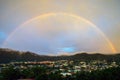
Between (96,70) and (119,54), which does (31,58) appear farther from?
→ (119,54)

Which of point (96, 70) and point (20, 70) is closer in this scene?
point (20, 70)

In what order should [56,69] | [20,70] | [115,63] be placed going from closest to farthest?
[20,70] → [56,69] → [115,63]

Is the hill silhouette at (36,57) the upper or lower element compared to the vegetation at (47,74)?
upper

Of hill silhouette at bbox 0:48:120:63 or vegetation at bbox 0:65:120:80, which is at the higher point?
hill silhouette at bbox 0:48:120:63

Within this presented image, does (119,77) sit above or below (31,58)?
below

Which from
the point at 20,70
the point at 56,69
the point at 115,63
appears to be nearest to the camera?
the point at 20,70

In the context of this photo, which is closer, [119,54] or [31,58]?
[31,58]

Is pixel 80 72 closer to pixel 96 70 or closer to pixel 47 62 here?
pixel 96 70

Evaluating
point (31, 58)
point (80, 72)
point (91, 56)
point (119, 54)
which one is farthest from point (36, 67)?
point (119, 54)

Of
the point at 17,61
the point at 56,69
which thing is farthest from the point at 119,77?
the point at 17,61
